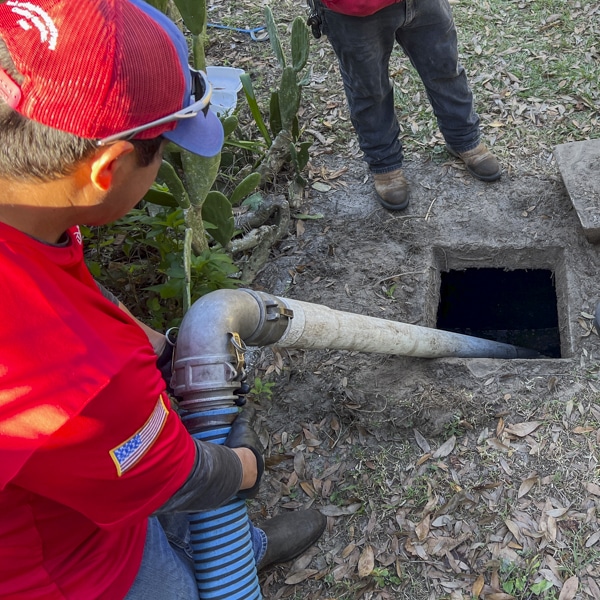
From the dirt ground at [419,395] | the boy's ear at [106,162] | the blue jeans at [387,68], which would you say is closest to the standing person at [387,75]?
the blue jeans at [387,68]

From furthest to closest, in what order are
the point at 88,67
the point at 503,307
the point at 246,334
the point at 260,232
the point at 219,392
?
the point at 503,307 < the point at 260,232 < the point at 246,334 < the point at 219,392 < the point at 88,67

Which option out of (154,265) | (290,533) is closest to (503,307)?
(154,265)

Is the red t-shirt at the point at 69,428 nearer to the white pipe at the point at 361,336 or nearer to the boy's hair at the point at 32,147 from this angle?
the boy's hair at the point at 32,147

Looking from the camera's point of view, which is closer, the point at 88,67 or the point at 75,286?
the point at 88,67

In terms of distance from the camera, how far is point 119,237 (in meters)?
3.35

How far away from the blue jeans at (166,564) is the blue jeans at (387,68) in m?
2.25

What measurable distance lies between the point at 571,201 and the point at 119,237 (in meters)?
2.36

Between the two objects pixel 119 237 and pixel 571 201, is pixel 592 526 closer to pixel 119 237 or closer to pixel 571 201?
pixel 571 201

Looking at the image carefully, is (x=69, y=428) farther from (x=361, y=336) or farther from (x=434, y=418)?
(x=434, y=418)

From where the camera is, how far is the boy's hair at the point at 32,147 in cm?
108

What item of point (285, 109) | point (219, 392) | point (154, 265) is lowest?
point (154, 265)

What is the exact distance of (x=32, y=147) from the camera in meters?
1.10

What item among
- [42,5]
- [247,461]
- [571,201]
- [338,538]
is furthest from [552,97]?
[42,5]

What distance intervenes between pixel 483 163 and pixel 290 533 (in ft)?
7.70
